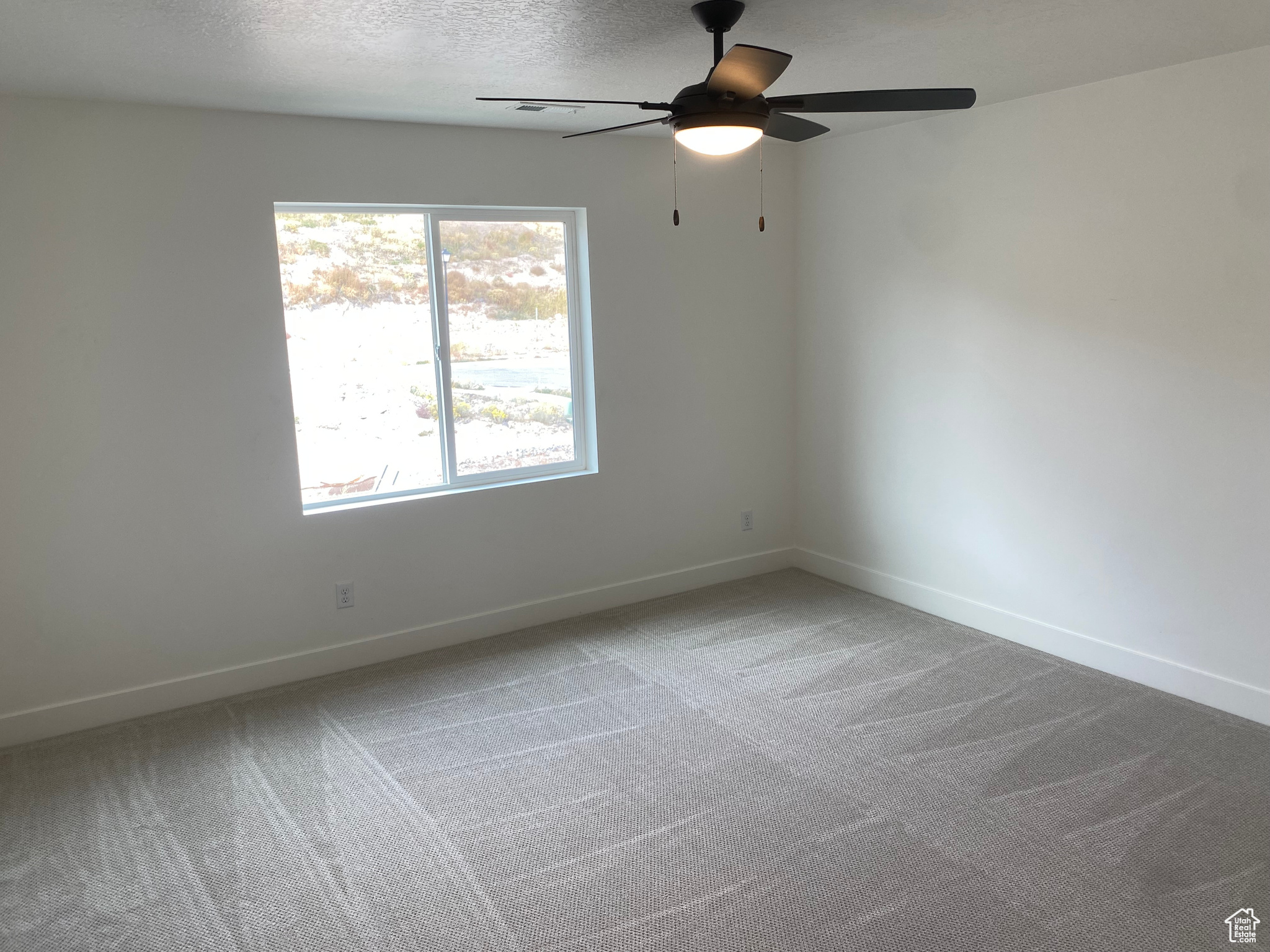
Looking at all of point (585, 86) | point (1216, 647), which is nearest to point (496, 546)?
point (585, 86)

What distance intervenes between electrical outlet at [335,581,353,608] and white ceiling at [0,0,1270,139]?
6.50 ft

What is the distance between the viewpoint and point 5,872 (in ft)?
8.64

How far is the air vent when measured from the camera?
11.4 feet

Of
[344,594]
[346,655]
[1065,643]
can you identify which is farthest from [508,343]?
[1065,643]

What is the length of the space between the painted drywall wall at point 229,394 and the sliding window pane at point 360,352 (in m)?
0.16

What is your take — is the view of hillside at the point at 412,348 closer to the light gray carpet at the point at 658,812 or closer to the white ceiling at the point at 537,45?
the white ceiling at the point at 537,45

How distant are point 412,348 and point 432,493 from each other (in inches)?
26.7

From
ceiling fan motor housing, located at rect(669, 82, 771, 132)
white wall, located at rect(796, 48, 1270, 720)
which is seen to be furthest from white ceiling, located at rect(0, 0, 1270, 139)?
white wall, located at rect(796, 48, 1270, 720)

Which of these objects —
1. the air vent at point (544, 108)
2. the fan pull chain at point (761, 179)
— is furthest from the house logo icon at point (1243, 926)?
the fan pull chain at point (761, 179)

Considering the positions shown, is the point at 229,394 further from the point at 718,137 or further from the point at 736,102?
the point at 736,102

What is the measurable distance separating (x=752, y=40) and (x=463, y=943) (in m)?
2.68

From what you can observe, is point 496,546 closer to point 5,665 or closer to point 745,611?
point 745,611

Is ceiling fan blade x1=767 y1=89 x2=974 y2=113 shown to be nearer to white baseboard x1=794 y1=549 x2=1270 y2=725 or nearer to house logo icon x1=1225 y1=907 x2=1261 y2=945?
house logo icon x1=1225 y1=907 x2=1261 y2=945

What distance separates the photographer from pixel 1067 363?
12.4 feet
